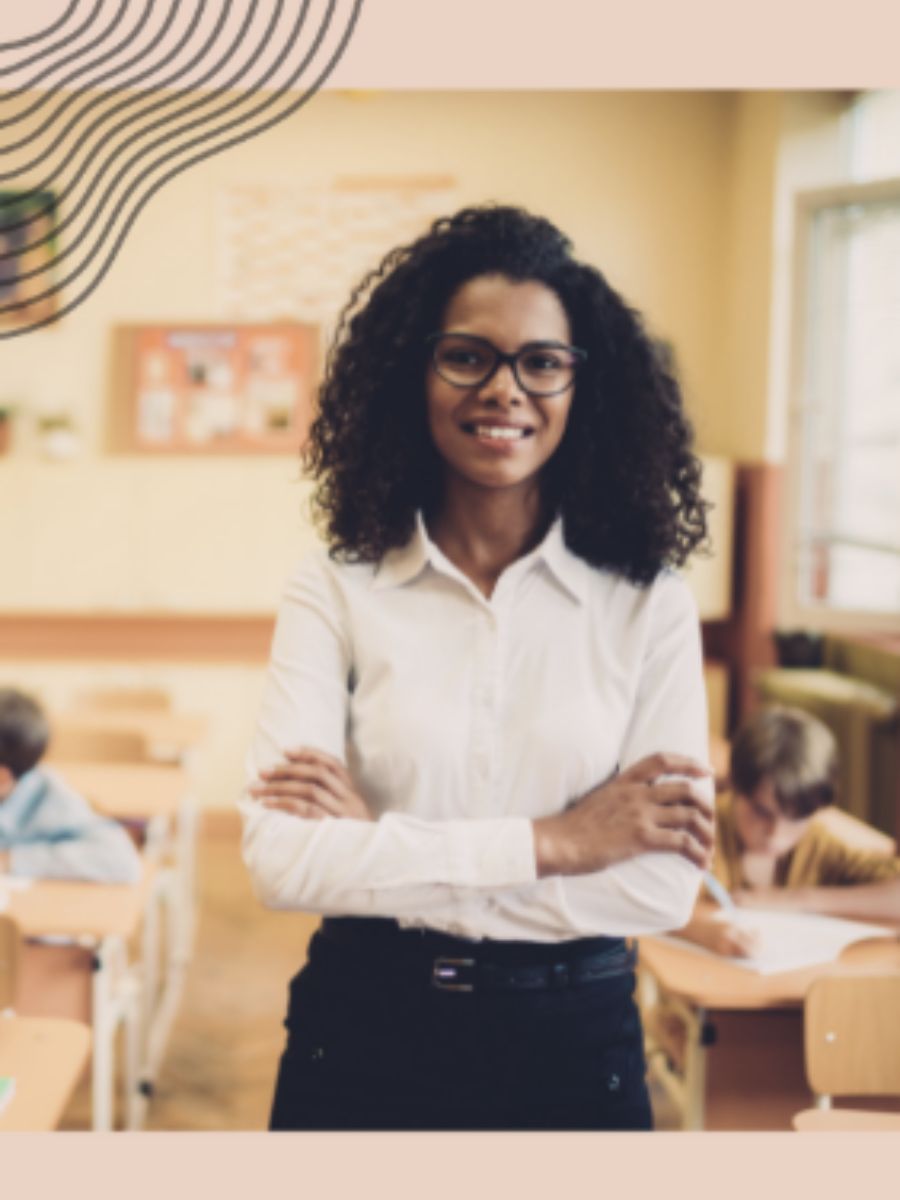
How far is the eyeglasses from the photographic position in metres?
1.27

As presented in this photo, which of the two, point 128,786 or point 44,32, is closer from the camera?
point 44,32

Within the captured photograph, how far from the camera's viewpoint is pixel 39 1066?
1763mm

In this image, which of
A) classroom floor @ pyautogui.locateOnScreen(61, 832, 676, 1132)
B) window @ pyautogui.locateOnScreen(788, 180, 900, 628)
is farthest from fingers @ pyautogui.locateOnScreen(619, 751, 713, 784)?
window @ pyautogui.locateOnScreen(788, 180, 900, 628)

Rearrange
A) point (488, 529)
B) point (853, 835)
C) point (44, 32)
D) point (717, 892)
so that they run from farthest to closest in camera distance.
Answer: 1. point (853, 835)
2. point (717, 892)
3. point (488, 529)
4. point (44, 32)

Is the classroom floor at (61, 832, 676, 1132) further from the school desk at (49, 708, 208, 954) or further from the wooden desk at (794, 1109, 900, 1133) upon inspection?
the wooden desk at (794, 1109, 900, 1133)

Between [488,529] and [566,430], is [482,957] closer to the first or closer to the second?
[488,529]

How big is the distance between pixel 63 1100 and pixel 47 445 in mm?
4275

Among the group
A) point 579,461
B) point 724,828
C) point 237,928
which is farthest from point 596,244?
point 579,461

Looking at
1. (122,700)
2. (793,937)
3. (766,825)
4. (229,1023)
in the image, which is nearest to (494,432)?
(793,937)

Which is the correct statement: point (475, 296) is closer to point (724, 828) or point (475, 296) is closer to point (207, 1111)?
point (724, 828)

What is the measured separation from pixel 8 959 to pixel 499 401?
4.56 feet

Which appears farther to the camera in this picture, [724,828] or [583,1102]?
[724,828]

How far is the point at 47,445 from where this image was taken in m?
5.58

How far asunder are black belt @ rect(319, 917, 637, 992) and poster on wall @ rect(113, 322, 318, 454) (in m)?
4.47
